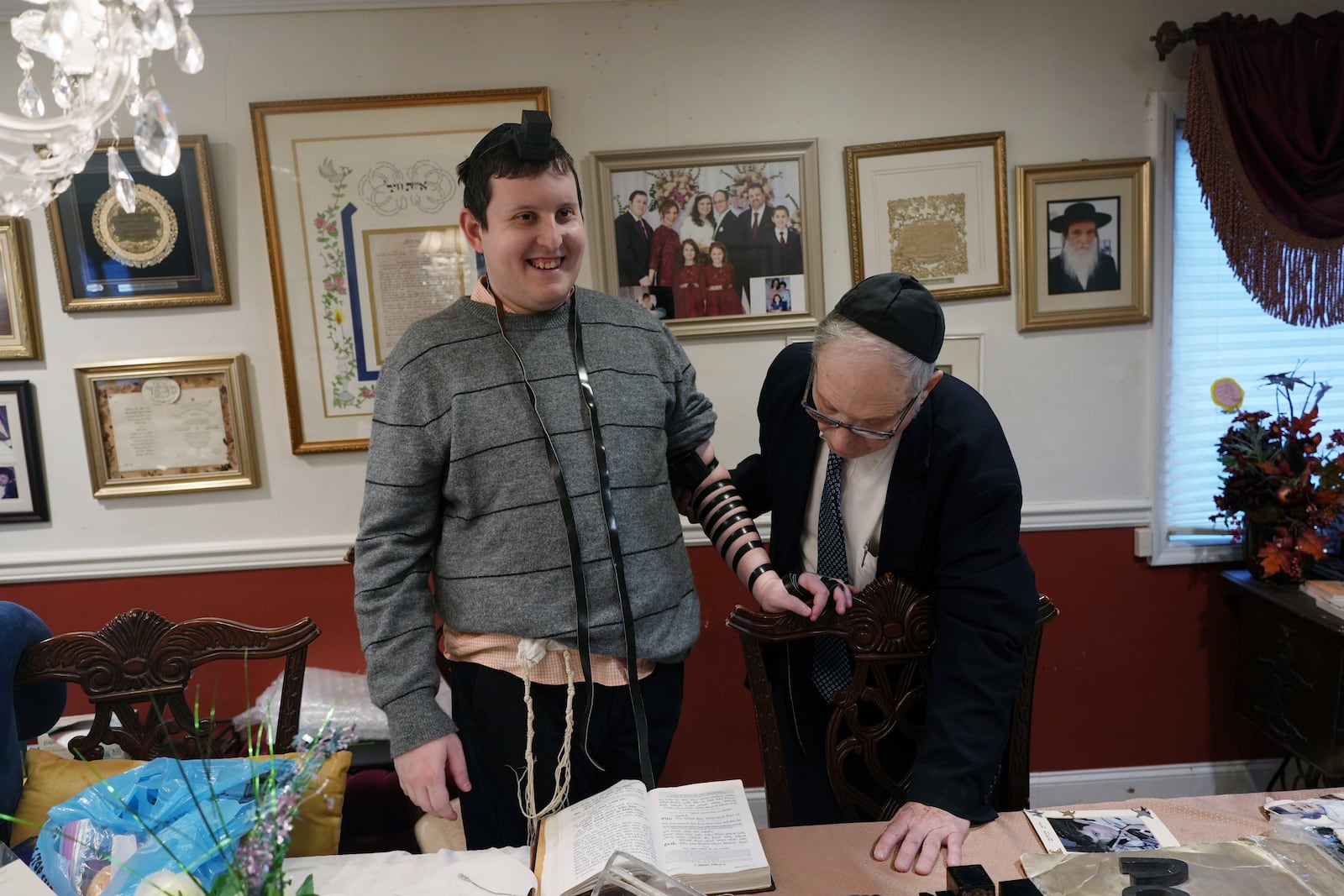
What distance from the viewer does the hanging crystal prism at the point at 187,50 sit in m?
0.98

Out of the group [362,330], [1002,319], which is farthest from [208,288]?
[1002,319]

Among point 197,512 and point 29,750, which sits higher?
point 197,512

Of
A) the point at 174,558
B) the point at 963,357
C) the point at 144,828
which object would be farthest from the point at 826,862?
the point at 174,558

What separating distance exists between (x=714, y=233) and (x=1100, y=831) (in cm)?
170

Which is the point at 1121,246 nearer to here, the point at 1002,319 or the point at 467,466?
the point at 1002,319

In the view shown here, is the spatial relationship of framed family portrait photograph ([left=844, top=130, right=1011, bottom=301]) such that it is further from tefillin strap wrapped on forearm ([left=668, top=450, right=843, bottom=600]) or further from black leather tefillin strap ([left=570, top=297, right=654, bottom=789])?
black leather tefillin strap ([left=570, top=297, right=654, bottom=789])

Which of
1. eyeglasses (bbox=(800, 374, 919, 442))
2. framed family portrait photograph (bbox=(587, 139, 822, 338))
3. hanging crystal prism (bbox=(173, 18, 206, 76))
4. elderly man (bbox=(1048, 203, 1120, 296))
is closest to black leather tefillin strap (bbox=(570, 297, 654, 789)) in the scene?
eyeglasses (bbox=(800, 374, 919, 442))

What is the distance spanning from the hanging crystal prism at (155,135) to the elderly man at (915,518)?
0.88 metres

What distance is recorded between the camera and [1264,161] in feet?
7.26

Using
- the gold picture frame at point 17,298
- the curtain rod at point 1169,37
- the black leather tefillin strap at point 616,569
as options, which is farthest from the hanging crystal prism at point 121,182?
the curtain rod at point 1169,37

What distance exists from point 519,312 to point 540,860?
0.78 m

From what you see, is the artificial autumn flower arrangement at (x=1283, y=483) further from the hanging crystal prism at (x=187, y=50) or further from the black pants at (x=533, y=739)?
the hanging crystal prism at (x=187, y=50)

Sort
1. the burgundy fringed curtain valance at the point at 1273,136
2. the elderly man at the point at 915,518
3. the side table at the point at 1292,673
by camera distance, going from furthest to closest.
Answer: the burgundy fringed curtain valance at the point at 1273,136
the side table at the point at 1292,673
the elderly man at the point at 915,518

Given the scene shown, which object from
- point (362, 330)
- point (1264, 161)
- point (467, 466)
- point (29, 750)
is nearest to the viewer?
point (467, 466)
